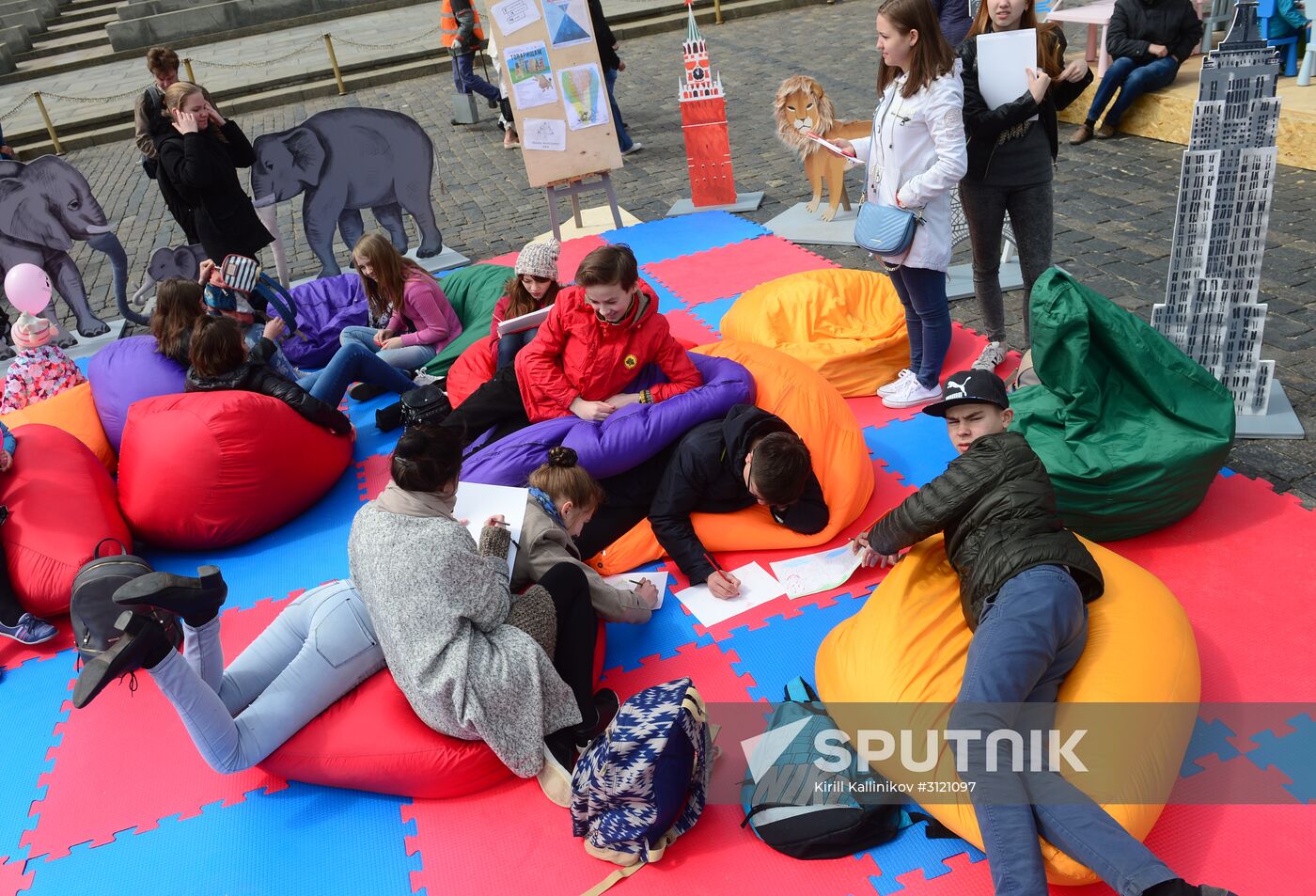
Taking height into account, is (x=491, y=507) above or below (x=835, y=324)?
above

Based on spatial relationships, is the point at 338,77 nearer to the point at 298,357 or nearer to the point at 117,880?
the point at 298,357

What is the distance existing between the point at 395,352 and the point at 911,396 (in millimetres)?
3143

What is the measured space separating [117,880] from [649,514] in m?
2.36

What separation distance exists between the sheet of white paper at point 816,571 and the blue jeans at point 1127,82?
658cm

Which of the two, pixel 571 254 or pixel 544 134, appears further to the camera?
pixel 571 254

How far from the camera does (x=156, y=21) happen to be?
18.6m

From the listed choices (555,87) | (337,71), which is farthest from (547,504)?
(337,71)

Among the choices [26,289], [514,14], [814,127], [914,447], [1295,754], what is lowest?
[1295,754]

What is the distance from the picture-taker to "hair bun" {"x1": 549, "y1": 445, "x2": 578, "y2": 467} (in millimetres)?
4219

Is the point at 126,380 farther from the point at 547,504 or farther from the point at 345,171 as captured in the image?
the point at 345,171

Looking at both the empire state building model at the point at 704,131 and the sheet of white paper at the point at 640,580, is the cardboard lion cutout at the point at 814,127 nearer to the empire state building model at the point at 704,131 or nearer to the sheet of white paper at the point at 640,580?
the empire state building model at the point at 704,131

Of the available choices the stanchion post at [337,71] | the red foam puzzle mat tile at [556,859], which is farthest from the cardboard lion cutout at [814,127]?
the stanchion post at [337,71]

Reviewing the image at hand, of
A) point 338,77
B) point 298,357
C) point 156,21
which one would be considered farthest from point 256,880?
point 156,21

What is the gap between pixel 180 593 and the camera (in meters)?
3.09
